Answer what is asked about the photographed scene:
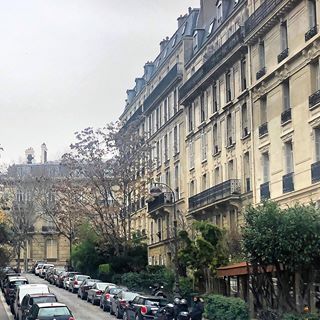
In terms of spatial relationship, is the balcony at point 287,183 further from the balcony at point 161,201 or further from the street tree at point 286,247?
the balcony at point 161,201

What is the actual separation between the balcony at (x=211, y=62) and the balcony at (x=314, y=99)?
9.85 m

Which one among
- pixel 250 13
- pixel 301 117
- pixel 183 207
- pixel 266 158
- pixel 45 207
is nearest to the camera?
pixel 301 117

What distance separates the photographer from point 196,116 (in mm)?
51656

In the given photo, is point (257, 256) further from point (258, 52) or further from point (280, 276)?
point (258, 52)

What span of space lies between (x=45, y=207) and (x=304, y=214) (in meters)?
51.3

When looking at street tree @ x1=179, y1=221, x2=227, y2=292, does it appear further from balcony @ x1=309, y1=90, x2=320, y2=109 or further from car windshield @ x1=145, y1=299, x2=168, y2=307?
balcony @ x1=309, y1=90, x2=320, y2=109

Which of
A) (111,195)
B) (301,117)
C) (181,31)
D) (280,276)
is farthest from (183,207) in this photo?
(280,276)

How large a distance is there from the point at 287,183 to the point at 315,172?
321 cm

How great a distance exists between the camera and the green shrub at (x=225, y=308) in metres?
27.6

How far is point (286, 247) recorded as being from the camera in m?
25.4

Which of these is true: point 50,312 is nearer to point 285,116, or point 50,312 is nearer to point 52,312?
point 52,312

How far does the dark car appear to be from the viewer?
28344 mm

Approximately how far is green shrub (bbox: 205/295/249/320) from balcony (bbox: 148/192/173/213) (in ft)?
85.7

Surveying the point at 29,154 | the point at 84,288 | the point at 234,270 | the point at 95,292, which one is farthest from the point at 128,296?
the point at 29,154
